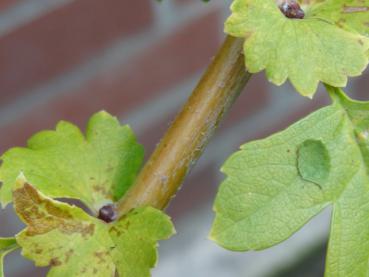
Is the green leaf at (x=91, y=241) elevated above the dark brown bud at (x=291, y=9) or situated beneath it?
situated beneath

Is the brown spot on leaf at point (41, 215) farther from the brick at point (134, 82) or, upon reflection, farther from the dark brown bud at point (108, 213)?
the brick at point (134, 82)

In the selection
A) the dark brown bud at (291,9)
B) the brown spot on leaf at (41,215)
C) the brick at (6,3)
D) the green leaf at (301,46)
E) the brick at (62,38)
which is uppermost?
the brick at (6,3)

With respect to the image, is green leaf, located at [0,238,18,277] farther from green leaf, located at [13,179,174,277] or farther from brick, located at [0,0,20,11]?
brick, located at [0,0,20,11]

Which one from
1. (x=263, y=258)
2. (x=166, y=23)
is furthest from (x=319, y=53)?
(x=263, y=258)

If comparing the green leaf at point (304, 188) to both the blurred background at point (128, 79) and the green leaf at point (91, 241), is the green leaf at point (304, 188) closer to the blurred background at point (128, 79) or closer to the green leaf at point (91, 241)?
the green leaf at point (91, 241)

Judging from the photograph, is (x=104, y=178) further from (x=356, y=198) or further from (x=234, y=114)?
(x=234, y=114)

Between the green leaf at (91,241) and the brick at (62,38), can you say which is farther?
the brick at (62,38)

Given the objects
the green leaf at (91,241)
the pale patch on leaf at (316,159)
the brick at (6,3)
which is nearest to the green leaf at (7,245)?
the green leaf at (91,241)

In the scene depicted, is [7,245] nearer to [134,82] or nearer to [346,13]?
[346,13]
